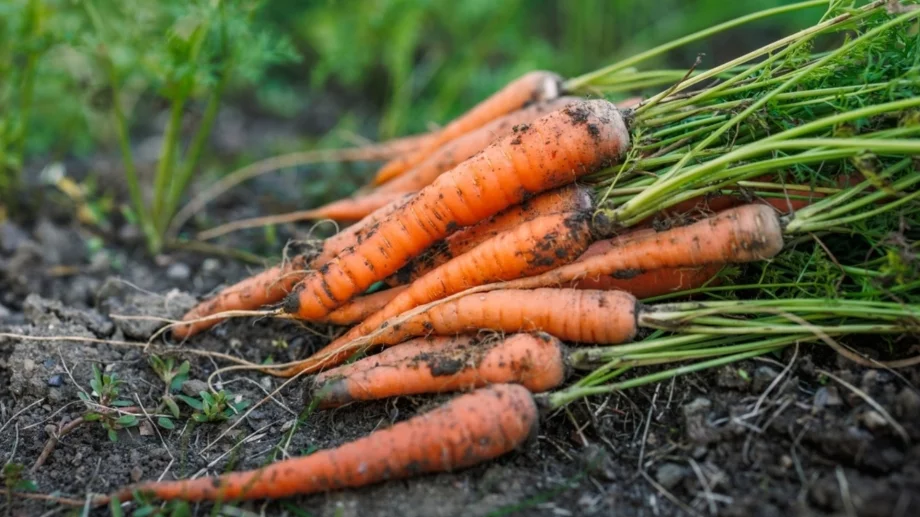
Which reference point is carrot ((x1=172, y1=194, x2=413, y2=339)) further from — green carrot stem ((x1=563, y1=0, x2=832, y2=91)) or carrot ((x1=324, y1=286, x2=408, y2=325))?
green carrot stem ((x1=563, y1=0, x2=832, y2=91))

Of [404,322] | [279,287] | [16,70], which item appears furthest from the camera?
[16,70]

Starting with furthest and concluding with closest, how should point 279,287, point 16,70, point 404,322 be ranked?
point 16,70 < point 279,287 < point 404,322

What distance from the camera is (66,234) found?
425 cm

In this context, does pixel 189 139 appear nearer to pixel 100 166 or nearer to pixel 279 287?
pixel 100 166

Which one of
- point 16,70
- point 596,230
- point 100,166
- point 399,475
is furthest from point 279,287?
point 100,166

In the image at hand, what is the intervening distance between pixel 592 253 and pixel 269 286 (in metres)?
1.45

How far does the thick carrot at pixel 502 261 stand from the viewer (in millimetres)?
2844

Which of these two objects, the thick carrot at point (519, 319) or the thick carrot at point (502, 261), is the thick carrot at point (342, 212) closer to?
the thick carrot at point (502, 261)

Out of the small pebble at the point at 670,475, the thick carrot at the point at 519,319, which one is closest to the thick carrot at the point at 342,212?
the thick carrot at the point at 519,319

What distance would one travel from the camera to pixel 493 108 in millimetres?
3881

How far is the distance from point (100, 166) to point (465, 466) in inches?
155

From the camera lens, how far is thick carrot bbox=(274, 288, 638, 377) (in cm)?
270

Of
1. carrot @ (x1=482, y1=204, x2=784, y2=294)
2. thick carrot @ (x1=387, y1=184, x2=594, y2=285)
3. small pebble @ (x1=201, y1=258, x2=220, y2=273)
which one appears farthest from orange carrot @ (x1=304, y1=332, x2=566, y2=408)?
small pebble @ (x1=201, y1=258, x2=220, y2=273)

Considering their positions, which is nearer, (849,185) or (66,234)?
(849,185)
